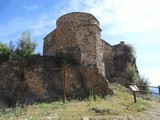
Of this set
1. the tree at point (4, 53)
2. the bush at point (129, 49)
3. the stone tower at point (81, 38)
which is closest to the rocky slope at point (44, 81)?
the stone tower at point (81, 38)

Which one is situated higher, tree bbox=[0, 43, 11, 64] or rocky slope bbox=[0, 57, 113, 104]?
tree bbox=[0, 43, 11, 64]

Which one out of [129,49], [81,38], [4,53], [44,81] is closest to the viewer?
[44,81]

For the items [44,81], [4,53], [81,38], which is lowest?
[44,81]

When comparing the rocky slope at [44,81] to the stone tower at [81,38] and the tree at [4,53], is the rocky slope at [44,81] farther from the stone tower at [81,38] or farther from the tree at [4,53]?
the tree at [4,53]

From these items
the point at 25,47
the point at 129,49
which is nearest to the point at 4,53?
the point at 25,47

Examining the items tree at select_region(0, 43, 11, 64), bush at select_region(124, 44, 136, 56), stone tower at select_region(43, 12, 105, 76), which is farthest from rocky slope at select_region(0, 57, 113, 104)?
bush at select_region(124, 44, 136, 56)

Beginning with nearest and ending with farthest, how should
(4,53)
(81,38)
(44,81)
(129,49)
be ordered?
(44,81) → (81,38) → (4,53) → (129,49)

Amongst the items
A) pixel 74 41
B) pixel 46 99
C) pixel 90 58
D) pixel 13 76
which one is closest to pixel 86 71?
pixel 90 58

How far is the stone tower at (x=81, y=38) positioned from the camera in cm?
1656

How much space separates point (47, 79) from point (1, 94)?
3.14 m

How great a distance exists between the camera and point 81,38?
1695 centimetres

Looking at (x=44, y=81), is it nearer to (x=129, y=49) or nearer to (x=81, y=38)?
(x=81, y=38)

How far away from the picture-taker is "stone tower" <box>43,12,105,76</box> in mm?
16562

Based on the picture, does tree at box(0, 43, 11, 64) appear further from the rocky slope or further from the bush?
the bush
